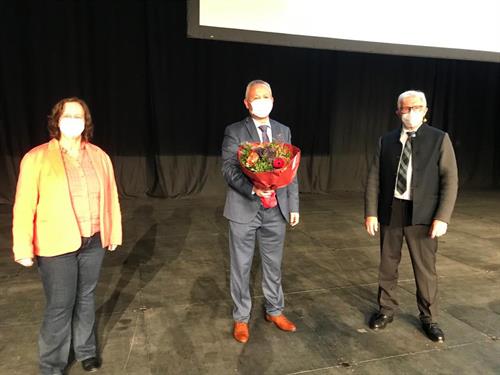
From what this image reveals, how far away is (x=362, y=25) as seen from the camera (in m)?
3.41

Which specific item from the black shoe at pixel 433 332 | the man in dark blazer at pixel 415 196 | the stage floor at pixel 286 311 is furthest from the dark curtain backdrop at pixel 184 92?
the black shoe at pixel 433 332

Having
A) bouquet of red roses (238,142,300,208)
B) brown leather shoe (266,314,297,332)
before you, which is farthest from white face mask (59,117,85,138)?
brown leather shoe (266,314,297,332)

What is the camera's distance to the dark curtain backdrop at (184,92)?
5629 mm

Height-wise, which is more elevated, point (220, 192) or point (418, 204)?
point (418, 204)

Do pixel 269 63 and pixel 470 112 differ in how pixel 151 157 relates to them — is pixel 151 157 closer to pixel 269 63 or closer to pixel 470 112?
pixel 269 63

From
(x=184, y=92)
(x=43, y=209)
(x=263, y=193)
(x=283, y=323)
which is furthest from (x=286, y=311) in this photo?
(x=184, y=92)

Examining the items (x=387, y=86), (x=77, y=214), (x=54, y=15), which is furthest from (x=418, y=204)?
(x=387, y=86)

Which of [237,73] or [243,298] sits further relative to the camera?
[237,73]

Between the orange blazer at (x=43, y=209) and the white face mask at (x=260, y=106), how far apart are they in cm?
95

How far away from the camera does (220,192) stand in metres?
6.70

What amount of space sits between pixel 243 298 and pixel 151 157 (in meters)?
4.54

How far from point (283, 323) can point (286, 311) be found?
0.85 ft

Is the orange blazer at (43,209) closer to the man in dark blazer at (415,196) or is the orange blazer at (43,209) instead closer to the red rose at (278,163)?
the red rose at (278,163)

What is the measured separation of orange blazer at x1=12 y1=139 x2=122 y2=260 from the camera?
5.27ft
